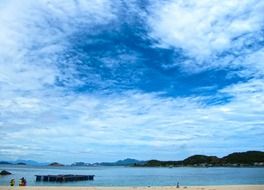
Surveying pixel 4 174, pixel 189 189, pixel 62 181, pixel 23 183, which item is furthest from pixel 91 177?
pixel 189 189

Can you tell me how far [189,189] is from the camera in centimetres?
4119

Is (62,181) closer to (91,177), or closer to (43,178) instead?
(43,178)

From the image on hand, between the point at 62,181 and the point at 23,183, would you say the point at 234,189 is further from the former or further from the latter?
the point at 62,181

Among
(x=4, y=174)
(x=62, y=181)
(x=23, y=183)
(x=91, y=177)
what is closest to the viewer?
(x=23, y=183)

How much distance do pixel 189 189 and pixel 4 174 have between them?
88735mm

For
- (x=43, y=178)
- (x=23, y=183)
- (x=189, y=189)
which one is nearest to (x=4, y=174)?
(x=43, y=178)

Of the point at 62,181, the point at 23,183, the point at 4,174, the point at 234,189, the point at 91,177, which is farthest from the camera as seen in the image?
the point at 4,174

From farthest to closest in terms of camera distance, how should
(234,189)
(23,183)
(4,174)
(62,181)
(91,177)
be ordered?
1. (4,174)
2. (91,177)
3. (62,181)
4. (23,183)
5. (234,189)

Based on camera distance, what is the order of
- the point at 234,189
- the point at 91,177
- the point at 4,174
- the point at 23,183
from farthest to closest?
the point at 4,174 → the point at 91,177 → the point at 23,183 → the point at 234,189

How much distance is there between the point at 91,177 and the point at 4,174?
34.5 metres

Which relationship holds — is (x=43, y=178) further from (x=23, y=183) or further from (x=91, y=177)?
(x=23, y=183)

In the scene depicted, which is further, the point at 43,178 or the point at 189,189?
the point at 43,178

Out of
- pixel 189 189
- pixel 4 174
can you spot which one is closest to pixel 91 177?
pixel 4 174

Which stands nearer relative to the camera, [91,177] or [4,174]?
[91,177]
